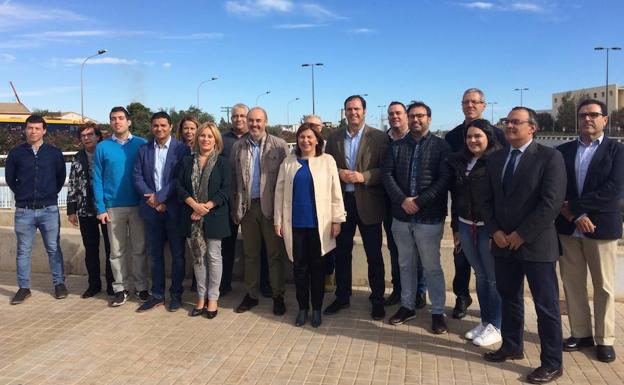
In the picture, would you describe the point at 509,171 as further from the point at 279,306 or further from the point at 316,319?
the point at 279,306

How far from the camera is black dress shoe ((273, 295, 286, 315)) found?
5.19 meters

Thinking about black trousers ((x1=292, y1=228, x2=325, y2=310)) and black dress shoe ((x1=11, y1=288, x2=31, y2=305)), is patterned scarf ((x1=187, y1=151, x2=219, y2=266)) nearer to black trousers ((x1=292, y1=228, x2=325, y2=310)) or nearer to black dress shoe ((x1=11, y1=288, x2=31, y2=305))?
black trousers ((x1=292, y1=228, x2=325, y2=310))

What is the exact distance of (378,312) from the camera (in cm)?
502

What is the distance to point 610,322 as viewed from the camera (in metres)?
4.03

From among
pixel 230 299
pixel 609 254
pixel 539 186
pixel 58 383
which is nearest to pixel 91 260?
pixel 230 299

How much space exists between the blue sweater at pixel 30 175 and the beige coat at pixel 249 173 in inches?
87.0

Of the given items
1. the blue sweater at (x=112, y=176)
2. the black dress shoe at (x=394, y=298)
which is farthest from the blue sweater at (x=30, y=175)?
the black dress shoe at (x=394, y=298)

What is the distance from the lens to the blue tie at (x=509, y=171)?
3.78 meters

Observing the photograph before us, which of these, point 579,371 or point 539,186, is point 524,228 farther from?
point 579,371

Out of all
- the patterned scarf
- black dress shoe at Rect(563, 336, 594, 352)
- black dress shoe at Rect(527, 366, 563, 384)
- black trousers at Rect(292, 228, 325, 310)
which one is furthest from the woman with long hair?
black dress shoe at Rect(563, 336, 594, 352)

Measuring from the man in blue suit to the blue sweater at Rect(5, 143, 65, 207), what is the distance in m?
1.21

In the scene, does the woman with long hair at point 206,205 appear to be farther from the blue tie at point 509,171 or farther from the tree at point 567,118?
the tree at point 567,118

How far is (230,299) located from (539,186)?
3.57 m

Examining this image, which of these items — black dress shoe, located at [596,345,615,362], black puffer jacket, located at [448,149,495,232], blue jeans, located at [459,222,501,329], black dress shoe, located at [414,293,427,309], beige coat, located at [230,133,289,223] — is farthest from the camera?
black dress shoe, located at [414,293,427,309]
